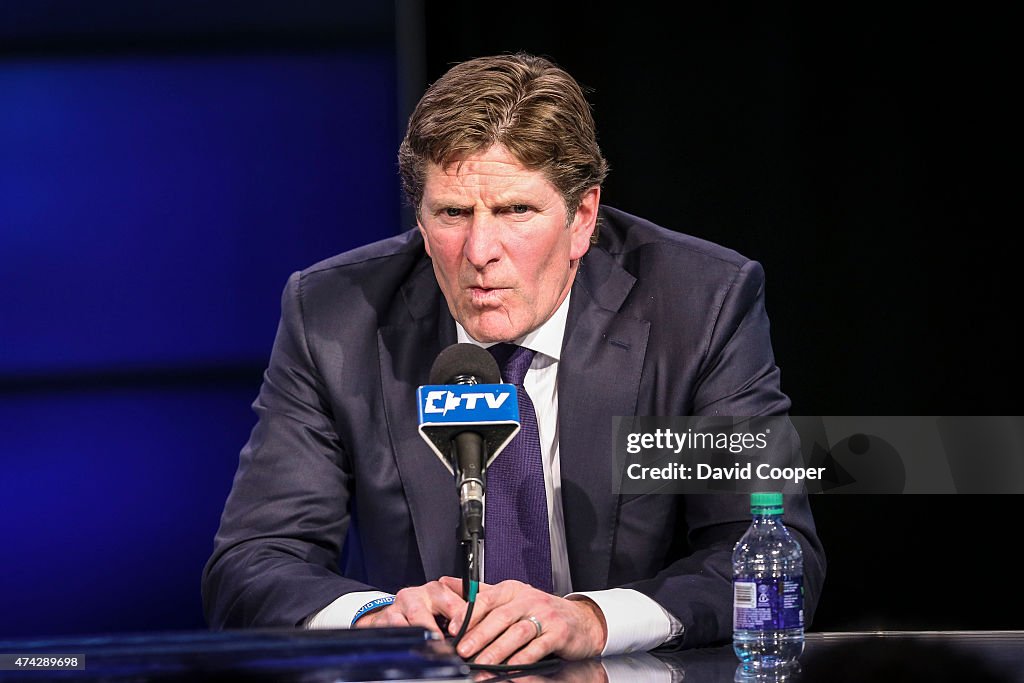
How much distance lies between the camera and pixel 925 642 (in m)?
1.77

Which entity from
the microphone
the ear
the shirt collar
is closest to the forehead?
the ear

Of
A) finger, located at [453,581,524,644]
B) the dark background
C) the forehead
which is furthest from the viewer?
the dark background

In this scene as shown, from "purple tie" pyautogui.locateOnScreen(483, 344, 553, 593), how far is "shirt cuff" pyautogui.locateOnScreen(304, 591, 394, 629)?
37 cm

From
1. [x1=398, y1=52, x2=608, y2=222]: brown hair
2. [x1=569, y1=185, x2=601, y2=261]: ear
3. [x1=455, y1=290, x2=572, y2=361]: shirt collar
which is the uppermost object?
[x1=398, y1=52, x2=608, y2=222]: brown hair

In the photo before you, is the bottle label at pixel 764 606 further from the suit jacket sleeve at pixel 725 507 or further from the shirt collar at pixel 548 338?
the shirt collar at pixel 548 338

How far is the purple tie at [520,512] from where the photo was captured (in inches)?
91.4

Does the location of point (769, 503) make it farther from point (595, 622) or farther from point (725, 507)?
point (725, 507)

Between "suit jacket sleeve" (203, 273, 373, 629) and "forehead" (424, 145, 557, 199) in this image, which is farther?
"forehead" (424, 145, 557, 199)

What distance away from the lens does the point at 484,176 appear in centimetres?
227

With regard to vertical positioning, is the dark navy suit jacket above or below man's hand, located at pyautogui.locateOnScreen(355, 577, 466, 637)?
above

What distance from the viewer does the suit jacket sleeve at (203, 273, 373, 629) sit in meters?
2.09

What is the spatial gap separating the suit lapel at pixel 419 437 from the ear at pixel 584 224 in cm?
29

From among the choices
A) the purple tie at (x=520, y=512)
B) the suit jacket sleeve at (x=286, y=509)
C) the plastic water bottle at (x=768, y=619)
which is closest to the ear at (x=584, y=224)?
the purple tie at (x=520, y=512)

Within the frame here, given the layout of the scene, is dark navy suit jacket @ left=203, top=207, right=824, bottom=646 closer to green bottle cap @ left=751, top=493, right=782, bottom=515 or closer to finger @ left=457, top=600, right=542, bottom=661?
green bottle cap @ left=751, top=493, right=782, bottom=515
